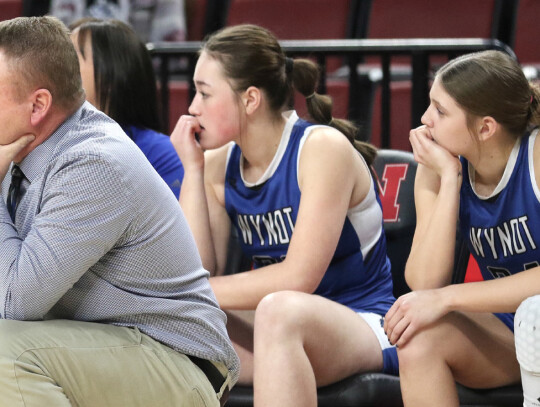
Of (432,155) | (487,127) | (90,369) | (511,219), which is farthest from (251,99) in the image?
(90,369)

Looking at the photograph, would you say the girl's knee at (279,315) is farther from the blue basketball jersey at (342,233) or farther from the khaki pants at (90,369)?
the blue basketball jersey at (342,233)

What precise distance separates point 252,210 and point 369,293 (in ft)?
1.44

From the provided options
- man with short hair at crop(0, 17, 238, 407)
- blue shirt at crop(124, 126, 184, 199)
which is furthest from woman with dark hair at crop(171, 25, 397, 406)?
man with short hair at crop(0, 17, 238, 407)

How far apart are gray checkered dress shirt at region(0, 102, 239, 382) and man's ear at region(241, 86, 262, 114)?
2.52 ft

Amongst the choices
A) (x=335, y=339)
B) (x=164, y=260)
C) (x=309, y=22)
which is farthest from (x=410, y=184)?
(x=309, y=22)

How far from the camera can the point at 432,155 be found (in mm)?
2635

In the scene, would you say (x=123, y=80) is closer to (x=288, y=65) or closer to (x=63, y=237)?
(x=288, y=65)

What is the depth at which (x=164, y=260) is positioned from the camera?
2125mm

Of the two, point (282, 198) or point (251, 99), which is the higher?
point (251, 99)

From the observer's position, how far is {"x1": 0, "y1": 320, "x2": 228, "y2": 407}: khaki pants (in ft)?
6.32

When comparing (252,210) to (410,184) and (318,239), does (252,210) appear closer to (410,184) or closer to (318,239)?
(318,239)

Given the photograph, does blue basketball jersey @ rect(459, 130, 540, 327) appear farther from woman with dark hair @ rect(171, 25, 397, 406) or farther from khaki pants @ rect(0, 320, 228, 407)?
khaki pants @ rect(0, 320, 228, 407)

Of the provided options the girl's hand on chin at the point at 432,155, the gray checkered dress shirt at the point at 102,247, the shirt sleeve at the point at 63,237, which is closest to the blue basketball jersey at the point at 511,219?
the girl's hand on chin at the point at 432,155

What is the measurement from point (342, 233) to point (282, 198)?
0.21 metres
